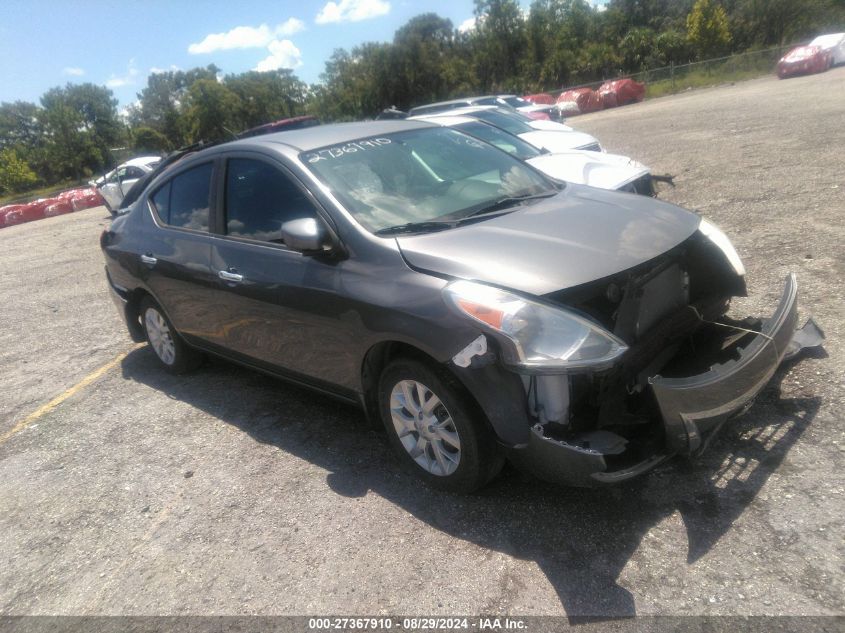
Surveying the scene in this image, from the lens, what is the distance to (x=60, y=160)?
62406 millimetres

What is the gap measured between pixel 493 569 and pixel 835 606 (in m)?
1.24

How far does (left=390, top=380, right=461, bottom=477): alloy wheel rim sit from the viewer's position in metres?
3.07

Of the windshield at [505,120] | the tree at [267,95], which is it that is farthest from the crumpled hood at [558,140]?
the tree at [267,95]

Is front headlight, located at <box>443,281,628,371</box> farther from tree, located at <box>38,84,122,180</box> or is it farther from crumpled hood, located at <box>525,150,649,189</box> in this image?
tree, located at <box>38,84,122,180</box>

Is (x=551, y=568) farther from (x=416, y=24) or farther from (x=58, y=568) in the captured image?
(x=416, y=24)

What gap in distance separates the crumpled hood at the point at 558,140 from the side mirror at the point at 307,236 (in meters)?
5.73

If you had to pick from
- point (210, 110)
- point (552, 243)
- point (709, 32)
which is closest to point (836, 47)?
point (709, 32)

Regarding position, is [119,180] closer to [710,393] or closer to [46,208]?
[46,208]

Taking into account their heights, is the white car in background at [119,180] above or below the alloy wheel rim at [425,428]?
below

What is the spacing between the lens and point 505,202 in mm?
3697

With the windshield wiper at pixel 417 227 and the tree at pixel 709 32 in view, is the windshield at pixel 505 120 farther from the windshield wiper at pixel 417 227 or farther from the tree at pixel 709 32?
the tree at pixel 709 32

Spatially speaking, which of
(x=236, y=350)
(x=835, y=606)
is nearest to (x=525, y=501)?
(x=835, y=606)

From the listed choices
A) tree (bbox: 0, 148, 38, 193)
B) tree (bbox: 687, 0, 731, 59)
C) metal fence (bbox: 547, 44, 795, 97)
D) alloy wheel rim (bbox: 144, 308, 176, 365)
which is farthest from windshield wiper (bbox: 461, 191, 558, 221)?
tree (bbox: 0, 148, 38, 193)

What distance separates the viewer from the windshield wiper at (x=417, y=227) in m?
3.31
